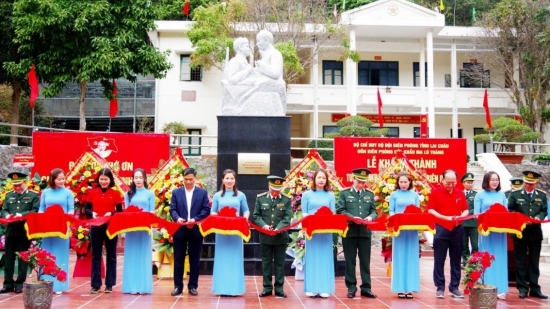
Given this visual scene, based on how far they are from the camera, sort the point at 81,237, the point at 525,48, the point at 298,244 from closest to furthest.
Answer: the point at 81,237
the point at 298,244
the point at 525,48

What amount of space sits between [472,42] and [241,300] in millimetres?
22274

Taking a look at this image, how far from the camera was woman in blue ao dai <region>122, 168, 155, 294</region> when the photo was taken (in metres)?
7.18

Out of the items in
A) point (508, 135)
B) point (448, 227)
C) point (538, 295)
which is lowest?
point (538, 295)

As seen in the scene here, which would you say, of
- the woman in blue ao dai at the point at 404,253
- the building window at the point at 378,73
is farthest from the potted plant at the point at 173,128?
the woman in blue ao dai at the point at 404,253

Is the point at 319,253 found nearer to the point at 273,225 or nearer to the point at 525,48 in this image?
the point at 273,225

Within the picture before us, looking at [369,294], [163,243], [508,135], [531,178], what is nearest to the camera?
[369,294]

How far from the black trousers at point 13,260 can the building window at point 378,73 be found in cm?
2230

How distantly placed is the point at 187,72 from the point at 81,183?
1673cm

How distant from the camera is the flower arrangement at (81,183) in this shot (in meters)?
8.90

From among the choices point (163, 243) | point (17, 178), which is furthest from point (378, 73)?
point (17, 178)

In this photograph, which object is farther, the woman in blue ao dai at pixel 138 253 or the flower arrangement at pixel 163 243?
the flower arrangement at pixel 163 243

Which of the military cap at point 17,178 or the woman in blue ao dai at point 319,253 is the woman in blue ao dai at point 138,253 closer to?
the military cap at point 17,178

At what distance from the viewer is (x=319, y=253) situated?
711cm

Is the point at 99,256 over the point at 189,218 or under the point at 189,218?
under
